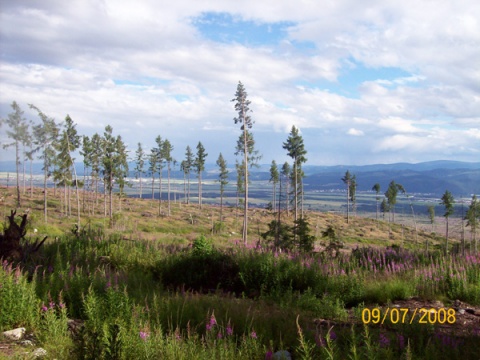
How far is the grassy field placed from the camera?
3.71m

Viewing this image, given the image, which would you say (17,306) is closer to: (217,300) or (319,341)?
(217,300)

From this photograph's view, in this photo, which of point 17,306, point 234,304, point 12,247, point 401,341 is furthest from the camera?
point 12,247

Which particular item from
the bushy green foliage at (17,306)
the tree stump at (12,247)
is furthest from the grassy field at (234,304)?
the tree stump at (12,247)

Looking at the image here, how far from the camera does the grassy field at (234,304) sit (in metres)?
3.71

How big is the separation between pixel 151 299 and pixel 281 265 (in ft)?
9.45

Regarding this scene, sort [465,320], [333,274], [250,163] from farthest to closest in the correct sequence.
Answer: [250,163] < [333,274] < [465,320]

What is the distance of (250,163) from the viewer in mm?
43250

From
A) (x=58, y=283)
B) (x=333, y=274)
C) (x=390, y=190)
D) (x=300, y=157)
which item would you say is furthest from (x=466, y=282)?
(x=390, y=190)

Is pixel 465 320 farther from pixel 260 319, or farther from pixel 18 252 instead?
pixel 18 252

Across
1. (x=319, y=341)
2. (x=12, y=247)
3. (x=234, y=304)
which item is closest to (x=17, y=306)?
(x=234, y=304)

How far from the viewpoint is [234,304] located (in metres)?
5.41

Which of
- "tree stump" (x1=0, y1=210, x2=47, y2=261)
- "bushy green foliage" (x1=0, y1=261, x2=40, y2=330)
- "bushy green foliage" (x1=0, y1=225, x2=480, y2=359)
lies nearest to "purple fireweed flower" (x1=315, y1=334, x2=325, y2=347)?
"bushy green foliage" (x1=0, y1=225, x2=480, y2=359)

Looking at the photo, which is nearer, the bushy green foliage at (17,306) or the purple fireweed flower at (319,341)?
the purple fireweed flower at (319,341)

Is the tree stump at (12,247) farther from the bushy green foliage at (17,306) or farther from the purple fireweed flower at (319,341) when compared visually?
the purple fireweed flower at (319,341)
